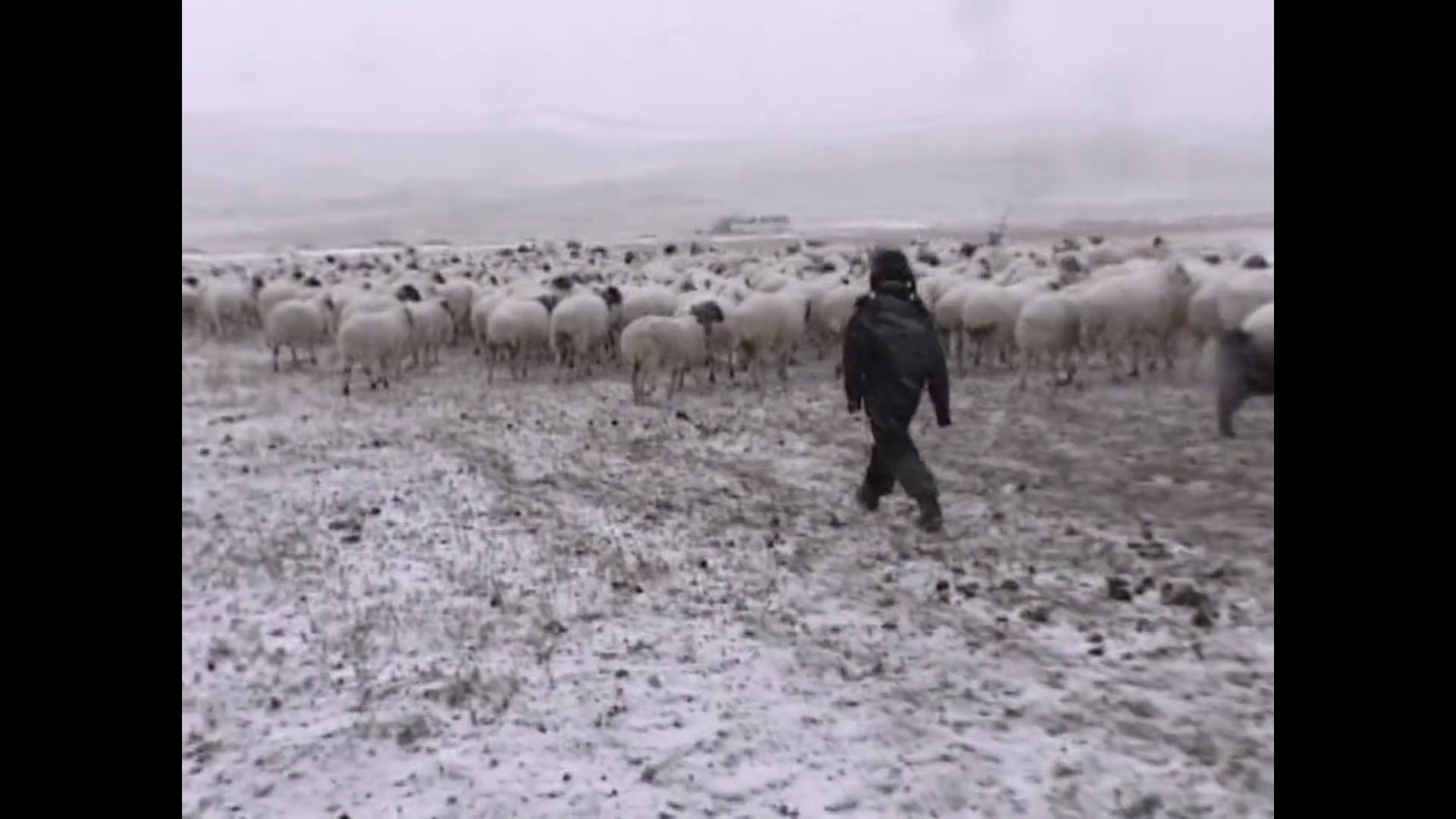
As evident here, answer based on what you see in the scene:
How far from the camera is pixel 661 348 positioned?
730 cm

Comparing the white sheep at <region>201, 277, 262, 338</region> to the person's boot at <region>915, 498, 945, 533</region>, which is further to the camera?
the white sheep at <region>201, 277, 262, 338</region>

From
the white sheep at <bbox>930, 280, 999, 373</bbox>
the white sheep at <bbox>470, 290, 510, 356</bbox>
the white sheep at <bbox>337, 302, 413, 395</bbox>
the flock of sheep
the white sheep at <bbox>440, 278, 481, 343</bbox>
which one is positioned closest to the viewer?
the flock of sheep

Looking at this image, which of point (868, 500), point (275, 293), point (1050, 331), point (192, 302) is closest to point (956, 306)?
A: point (1050, 331)

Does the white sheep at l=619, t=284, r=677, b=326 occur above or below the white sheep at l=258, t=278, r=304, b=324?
below

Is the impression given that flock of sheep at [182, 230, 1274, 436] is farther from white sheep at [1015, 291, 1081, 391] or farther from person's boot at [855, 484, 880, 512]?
person's boot at [855, 484, 880, 512]

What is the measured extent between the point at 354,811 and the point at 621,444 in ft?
10.6

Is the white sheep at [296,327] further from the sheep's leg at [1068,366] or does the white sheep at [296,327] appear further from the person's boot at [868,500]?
the sheep's leg at [1068,366]

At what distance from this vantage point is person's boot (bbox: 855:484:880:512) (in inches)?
185

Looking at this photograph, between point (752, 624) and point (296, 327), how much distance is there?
6399mm

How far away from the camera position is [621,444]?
19.6 feet

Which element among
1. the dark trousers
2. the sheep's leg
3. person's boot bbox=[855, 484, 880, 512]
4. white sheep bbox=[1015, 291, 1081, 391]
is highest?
white sheep bbox=[1015, 291, 1081, 391]

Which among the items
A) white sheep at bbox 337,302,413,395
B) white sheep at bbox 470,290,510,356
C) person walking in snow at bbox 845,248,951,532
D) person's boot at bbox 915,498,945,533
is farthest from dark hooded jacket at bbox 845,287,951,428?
white sheep at bbox 470,290,510,356
